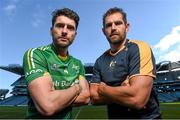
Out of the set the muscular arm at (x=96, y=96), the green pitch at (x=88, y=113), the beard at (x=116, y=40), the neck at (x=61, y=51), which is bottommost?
the green pitch at (x=88, y=113)

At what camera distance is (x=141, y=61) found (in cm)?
500

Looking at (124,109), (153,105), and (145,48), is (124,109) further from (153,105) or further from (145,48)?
(145,48)

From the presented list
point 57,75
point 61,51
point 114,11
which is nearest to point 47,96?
point 57,75

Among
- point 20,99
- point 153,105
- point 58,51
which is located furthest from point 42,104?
point 20,99

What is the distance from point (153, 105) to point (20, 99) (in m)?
98.6

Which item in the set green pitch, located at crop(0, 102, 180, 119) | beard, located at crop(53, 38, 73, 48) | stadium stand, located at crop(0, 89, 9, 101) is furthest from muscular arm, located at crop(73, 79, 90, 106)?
stadium stand, located at crop(0, 89, 9, 101)

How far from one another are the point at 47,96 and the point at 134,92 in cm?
→ 130

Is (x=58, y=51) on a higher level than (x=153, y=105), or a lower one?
higher

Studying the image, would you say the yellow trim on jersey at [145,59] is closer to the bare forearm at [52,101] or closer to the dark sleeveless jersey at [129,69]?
the dark sleeveless jersey at [129,69]

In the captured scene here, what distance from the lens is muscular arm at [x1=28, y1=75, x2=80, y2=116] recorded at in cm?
448

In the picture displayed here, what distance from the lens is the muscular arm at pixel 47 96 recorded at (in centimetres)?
448

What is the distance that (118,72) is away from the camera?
199 inches

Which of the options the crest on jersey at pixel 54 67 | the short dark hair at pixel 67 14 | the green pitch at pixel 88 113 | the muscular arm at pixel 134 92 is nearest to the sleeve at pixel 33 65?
the crest on jersey at pixel 54 67

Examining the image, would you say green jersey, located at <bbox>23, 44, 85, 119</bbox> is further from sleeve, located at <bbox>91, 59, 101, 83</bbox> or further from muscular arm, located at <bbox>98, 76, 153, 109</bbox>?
muscular arm, located at <bbox>98, 76, 153, 109</bbox>
